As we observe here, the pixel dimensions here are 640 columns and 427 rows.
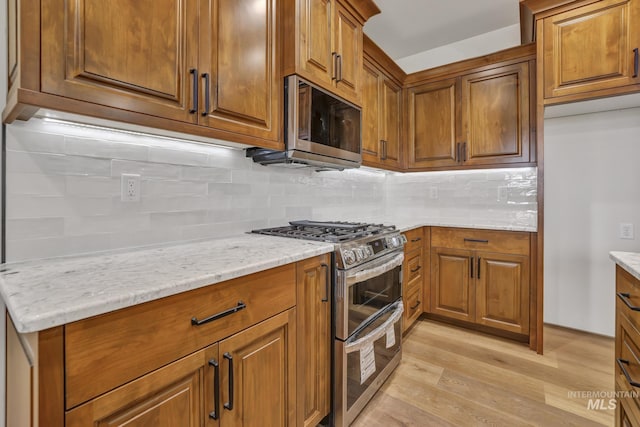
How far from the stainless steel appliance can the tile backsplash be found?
0.25m

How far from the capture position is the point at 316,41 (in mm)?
1711

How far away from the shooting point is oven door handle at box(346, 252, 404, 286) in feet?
4.80

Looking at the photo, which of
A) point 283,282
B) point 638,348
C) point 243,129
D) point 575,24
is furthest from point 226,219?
point 575,24

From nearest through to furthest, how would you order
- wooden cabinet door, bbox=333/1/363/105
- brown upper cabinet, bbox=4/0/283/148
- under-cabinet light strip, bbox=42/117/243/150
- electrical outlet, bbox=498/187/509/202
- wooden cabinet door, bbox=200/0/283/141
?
brown upper cabinet, bbox=4/0/283/148 < under-cabinet light strip, bbox=42/117/243/150 < wooden cabinet door, bbox=200/0/283/141 < wooden cabinet door, bbox=333/1/363/105 < electrical outlet, bbox=498/187/509/202

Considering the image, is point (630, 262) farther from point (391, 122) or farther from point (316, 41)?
point (391, 122)

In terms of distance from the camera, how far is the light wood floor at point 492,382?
1.61m

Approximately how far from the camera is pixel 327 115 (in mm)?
1826

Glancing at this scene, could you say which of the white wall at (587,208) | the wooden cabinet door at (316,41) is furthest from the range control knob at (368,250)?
the white wall at (587,208)

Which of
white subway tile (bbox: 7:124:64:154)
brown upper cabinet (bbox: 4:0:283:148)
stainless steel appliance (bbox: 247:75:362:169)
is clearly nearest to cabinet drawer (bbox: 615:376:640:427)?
stainless steel appliance (bbox: 247:75:362:169)

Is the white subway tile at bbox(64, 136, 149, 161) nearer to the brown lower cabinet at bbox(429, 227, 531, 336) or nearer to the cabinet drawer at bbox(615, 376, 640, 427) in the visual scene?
the cabinet drawer at bbox(615, 376, 640, 427)

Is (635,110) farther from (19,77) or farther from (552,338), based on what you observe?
(19,77)

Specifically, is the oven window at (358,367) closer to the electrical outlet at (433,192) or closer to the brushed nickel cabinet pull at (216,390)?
the brushed nickel cabinet pull at (216,390)

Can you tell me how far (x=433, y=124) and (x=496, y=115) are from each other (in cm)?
53

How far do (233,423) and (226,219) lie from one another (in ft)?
3.21
